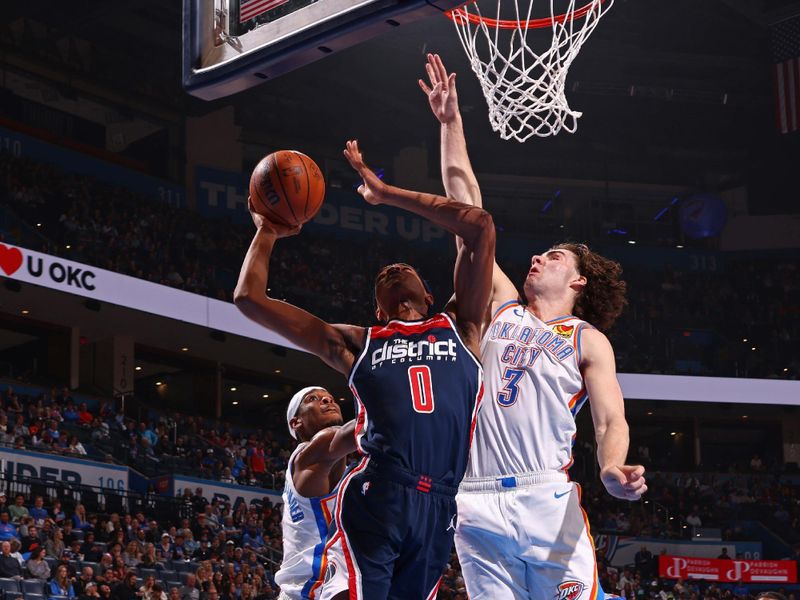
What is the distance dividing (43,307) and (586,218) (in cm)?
1587

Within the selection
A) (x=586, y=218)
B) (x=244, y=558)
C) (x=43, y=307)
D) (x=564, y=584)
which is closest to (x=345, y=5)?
(x=564, y=584)

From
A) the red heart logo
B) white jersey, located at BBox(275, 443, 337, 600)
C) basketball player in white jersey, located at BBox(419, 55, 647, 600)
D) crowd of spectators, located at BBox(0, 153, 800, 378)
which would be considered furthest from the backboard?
crowd of spectators, located at BBox(0, 153, 800, 378)

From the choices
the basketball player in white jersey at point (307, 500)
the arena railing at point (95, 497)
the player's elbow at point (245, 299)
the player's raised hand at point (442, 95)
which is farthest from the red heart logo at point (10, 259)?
the player's elbow at point (245, 299)

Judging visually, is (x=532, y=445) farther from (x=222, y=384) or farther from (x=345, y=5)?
(x=222, y=384)

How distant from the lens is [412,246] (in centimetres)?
2936

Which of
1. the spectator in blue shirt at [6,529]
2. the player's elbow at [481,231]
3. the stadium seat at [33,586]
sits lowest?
the stadium seat at [33,586]

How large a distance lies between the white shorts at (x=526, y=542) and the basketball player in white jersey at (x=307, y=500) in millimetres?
1377

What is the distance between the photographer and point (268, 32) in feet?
15.8

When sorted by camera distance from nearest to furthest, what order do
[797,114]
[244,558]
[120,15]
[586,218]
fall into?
[244,558]
[797,114]
[120,15]
[586,218]

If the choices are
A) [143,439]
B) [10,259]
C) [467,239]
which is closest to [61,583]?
[143,439]

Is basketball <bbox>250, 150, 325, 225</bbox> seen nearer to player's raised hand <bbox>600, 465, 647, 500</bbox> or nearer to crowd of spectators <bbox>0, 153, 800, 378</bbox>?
player's raised hand <bbox>600, 465, 647, 500</bbox>

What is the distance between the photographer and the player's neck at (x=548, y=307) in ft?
13.9

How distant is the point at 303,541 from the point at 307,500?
339 millimetres

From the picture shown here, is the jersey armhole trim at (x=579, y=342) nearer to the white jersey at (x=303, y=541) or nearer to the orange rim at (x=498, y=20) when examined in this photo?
the white jersey at (x=303, y=541)
